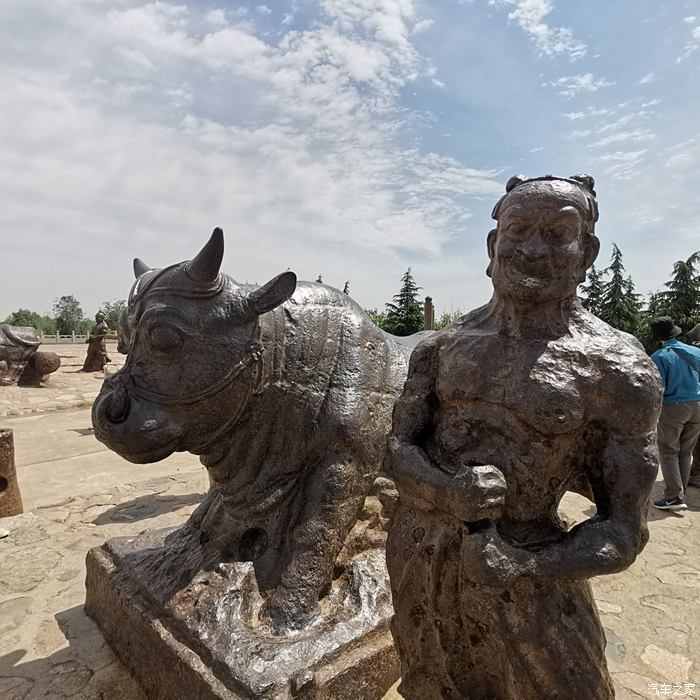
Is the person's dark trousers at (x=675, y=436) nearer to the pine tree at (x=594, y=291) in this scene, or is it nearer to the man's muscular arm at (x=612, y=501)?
the man's muscular arm at (x=612, y=501)

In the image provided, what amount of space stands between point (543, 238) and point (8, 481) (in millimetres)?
4750

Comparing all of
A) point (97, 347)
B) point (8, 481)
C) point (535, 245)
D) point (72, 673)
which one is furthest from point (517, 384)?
point (97, 347)

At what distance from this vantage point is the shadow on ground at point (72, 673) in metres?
2.29

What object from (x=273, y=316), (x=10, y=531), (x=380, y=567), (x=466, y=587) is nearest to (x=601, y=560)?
(x=466, y=587)

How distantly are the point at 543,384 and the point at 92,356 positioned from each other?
1489 cm

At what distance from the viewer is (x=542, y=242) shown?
134 cm

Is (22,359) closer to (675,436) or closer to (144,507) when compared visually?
(144,507)

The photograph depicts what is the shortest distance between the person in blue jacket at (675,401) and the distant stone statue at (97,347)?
42.3 ft

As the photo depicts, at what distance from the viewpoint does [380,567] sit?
2.38 meters

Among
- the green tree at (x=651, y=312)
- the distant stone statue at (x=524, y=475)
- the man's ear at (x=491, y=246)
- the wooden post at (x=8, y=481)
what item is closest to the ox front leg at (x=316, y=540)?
the distant stone statue at (x=524, y=475)

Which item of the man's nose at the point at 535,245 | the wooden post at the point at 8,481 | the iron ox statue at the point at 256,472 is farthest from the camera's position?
the wooden post at the point at 8,481

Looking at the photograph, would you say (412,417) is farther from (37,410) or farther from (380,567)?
(37,410)

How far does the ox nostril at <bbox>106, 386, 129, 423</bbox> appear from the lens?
2.02 m

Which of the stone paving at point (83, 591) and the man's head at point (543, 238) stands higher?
the man's head at point (543, 238)
